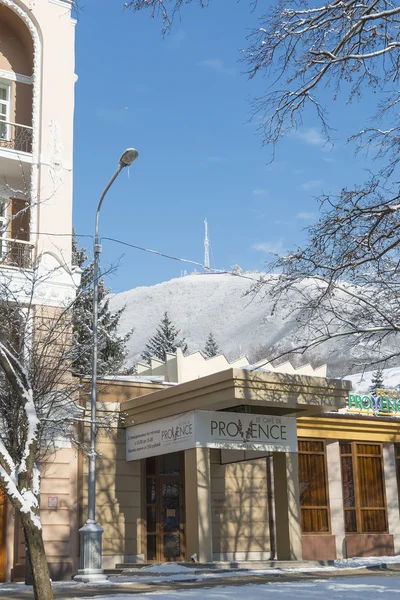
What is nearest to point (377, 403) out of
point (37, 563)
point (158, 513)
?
point (158, 513)

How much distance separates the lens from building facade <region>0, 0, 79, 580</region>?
66.7 ft

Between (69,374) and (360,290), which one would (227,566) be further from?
(360,290)

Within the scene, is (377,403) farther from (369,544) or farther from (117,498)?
(117,498)

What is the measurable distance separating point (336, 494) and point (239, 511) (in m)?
3.41

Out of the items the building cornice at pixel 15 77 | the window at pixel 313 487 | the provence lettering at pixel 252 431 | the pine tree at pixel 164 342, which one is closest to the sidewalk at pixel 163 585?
the provence lettering at pixel 252 431

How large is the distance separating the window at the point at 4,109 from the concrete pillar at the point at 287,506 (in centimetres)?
1198

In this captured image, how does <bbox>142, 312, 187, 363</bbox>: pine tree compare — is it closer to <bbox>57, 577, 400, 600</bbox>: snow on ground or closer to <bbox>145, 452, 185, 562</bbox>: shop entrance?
<bbox>145, 452, 185, 562</bbox>: shop entrance

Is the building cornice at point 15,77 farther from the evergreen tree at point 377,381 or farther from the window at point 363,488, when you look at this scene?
the evergreen tree at point 377,381

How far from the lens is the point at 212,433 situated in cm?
2028

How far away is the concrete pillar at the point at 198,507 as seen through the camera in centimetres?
1967

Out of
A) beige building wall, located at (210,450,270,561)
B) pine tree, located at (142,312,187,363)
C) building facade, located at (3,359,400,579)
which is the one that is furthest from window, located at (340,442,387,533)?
pine tree, located at (142,312,187,363)

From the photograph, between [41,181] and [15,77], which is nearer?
[41,181]

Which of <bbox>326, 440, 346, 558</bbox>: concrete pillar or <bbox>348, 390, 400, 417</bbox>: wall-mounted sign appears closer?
<bbox>326, 440, 346, 558</bbox>: concrete pillar

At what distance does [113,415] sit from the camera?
2194cm
